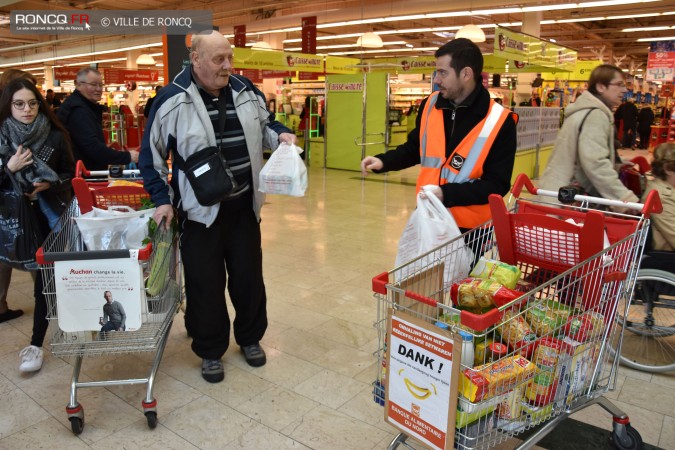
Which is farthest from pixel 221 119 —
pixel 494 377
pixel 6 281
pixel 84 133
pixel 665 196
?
pixel 665 196

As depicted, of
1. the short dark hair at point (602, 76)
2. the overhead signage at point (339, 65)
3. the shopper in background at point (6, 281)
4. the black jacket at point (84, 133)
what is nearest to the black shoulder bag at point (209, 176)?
the black jacket at point (84, 133)

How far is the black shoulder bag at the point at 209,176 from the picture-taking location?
250 centimetres

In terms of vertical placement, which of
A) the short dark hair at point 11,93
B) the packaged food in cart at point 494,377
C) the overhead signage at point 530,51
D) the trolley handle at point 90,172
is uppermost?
the overhead signage at point 530,51

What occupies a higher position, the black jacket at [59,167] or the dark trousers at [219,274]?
the black jacket at [59,167]

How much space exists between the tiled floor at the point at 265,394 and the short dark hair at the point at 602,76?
1.66m

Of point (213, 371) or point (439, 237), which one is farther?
point (213, 371)

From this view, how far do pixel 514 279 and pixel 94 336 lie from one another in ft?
5.86

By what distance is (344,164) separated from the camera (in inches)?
453

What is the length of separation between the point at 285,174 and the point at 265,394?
1.11 meters

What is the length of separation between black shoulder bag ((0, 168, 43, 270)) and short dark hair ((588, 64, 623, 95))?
3.39 metres

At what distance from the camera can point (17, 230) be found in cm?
310

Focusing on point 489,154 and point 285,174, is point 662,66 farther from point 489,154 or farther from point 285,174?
point 285,174

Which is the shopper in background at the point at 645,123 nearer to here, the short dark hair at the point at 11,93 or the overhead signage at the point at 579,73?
the overhead signage at the point at 579,73
